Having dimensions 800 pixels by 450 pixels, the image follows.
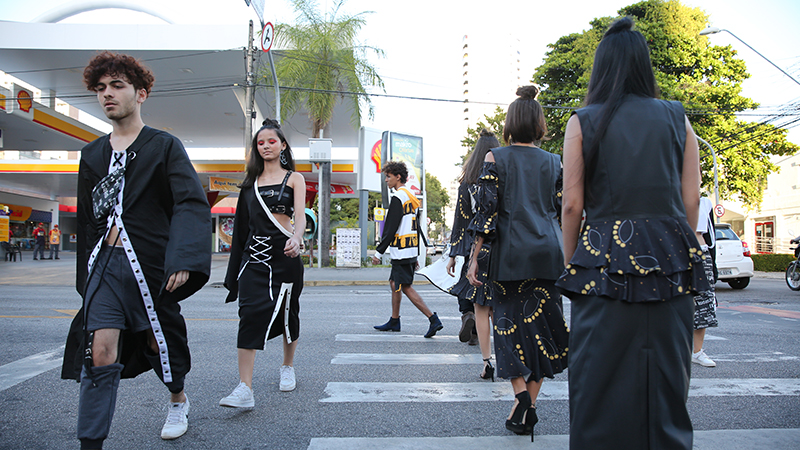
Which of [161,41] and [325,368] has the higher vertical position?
[161,41]

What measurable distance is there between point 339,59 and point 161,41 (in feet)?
23.3

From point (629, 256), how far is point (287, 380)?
9.03 feet

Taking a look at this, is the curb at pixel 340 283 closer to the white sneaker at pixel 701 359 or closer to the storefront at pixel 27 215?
the white sneaker at pixel 701 359

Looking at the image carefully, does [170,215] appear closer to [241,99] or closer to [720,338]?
[720,338]

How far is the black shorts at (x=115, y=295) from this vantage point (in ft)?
7.54

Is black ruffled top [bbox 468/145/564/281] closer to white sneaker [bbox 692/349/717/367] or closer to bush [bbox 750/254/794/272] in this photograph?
white sneaker [bbox 692/349/717/367]

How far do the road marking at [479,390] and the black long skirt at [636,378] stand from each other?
1.85 meters

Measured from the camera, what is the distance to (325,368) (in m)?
4.30

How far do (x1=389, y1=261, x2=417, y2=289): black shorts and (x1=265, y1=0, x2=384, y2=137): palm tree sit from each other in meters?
14.8

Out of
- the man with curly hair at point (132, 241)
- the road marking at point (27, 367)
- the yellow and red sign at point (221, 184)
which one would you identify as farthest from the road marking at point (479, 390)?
the yellow and red sign at point (221, 184)

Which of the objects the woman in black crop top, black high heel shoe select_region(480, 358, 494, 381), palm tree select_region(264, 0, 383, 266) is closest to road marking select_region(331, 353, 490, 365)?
black high heel shoe select_region(480, 358, 494, 381)

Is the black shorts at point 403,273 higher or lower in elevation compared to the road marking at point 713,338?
higher

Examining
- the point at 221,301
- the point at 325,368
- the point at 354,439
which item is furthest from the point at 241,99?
the point at 354,439

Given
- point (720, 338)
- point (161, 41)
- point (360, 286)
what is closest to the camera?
point (720, 338)
